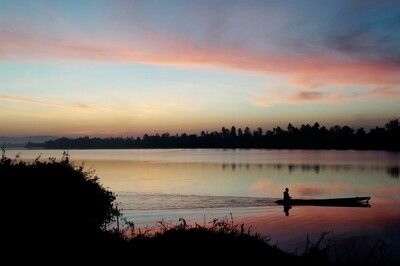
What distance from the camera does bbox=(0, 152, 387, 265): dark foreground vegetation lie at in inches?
425

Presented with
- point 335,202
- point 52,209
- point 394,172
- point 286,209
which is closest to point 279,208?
point 286,209

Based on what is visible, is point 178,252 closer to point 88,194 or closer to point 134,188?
point 88,194

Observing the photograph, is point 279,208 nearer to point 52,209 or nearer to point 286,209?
point 286,209

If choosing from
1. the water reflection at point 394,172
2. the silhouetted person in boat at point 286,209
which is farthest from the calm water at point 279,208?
the water reflection at point 394,172

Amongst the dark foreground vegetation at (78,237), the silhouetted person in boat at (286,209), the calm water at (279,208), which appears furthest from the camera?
the silhouetted person in boat at (286,209)

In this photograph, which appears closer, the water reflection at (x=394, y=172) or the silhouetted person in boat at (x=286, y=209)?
the silhouetted person in boat at (x=286, y=209)

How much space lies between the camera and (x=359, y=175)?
102812mm

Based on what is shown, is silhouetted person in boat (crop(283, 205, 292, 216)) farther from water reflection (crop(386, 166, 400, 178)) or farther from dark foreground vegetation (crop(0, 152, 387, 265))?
water reflection (crop(386, 166, 400, 178))

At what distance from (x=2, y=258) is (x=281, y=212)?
42.8 m

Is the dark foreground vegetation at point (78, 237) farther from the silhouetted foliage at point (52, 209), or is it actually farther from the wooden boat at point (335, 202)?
the wooden boat at point (335, 202)

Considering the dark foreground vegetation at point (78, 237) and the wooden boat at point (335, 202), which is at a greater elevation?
the dark foreground vegetation at point (78, 237)

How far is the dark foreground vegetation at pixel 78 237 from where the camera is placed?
10.8 metres

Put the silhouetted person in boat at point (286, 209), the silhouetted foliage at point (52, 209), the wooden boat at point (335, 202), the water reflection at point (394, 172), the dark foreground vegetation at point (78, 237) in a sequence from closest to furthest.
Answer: the dark foreground vegetation at point (78, 237) < the silhouetted foliage at point (52, 209) < the silhouetted person in boat at point (286, 209) < the wooden boat at point (335, 202) < the water reflection at point (394, 172)

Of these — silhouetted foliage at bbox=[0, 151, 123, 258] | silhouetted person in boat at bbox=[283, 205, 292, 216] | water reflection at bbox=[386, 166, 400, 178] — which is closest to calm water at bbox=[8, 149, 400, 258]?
silhouetted person in boat at bbox=[283, 205, 292, 216]
